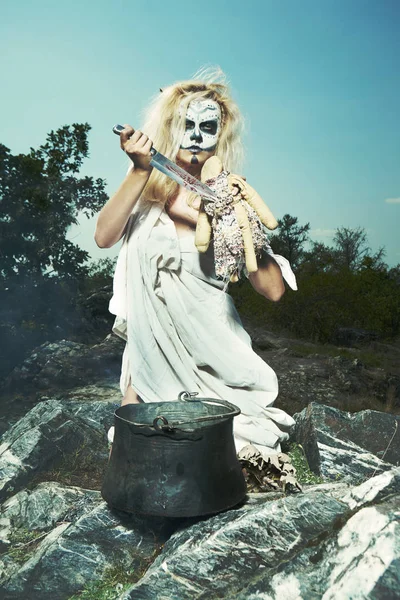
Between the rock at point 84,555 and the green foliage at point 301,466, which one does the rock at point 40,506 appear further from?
the green foliage at point 301,466

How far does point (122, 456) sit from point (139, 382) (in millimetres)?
720

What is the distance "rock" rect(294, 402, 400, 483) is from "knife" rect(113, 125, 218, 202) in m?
1.55

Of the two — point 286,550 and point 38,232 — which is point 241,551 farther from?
point 38,232

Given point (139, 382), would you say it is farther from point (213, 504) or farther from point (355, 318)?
point (355, 318)

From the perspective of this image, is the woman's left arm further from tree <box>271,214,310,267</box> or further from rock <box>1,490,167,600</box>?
tree <box>271,214,310,267</box>

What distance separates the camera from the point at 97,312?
8953 mm

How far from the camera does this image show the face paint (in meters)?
3.54

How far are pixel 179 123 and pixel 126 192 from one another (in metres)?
0.57

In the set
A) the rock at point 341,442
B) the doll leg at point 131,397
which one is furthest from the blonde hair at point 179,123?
the rock at point 341,442

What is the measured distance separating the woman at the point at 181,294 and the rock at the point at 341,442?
0.27 meters

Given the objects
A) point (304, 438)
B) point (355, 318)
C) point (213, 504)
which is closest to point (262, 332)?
point (355, 318)

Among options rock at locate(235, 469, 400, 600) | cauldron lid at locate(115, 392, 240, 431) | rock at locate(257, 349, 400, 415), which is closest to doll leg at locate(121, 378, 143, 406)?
cauldron lid at locate(115, 392, 240, 431)

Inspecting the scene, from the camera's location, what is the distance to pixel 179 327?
3.49m

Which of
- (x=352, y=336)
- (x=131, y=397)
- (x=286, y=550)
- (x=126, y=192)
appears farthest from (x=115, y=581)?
(x=352, y=336)
